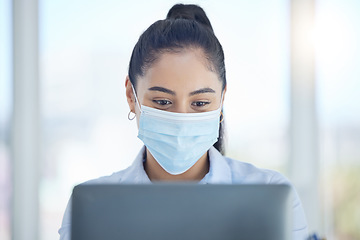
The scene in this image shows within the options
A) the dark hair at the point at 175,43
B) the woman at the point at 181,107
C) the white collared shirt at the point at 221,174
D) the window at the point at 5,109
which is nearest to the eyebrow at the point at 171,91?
→ the woman at the point at 181,107

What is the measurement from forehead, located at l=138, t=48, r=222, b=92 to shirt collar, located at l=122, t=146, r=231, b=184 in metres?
0.27

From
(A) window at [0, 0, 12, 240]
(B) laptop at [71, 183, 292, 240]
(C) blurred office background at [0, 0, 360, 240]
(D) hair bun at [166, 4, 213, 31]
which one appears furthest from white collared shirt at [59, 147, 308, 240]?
(A) window at [0, 0, 12, 240]

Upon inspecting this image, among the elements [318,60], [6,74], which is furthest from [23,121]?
[318,60]

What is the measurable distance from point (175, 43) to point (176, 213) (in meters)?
0.94

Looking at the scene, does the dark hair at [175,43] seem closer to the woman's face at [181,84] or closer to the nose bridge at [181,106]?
the woman's face at [181,84]

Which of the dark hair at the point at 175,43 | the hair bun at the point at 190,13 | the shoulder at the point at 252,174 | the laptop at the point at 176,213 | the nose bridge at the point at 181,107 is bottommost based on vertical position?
the shoulder at the point at 252,174

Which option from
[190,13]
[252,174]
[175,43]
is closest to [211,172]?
[252,174]

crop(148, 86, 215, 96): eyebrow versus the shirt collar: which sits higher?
crop(148, 86, 215, 96): eyebrow

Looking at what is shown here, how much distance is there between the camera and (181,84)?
1649 millimetres

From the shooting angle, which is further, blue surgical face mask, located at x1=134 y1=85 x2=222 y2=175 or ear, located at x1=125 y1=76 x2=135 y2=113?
ear, located at x1=125 y1=76 x2=135 y2=113

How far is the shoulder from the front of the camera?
171 centimetres

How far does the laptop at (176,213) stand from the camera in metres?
0.91

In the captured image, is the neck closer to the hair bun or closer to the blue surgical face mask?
the blue surgical face mask

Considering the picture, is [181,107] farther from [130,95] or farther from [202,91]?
[130,95]
